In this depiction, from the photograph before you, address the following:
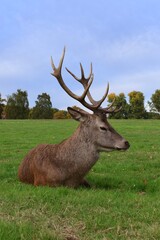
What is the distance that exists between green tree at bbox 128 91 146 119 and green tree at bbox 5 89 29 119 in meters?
25.0

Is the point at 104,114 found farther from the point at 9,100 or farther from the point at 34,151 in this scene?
the point at 9,100

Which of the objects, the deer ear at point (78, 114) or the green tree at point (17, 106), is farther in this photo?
the green tree at point (17, 106)

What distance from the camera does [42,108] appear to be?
9688cm

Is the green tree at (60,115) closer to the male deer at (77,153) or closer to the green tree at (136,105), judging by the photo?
the green tree at (136,105)

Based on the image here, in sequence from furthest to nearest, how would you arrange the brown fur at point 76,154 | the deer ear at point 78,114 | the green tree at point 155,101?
the green tree at point 155,101, the deer ear at point 78,114, the brown fur at point 76,154

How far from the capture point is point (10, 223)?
488 centimetres

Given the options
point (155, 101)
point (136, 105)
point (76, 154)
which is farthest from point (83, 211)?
point (155, 101)

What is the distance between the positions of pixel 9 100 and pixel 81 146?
92.5 meters

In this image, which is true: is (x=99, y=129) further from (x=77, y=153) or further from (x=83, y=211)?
(x=83, y=211)

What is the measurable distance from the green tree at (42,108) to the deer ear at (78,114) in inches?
3372

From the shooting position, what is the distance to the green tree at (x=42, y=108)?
309 ft

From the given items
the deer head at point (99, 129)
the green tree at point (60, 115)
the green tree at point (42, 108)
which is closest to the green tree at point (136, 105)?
the green tree at point (60, 115)

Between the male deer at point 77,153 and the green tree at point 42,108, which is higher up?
the green tree at point 42,108

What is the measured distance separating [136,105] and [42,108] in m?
22.7
